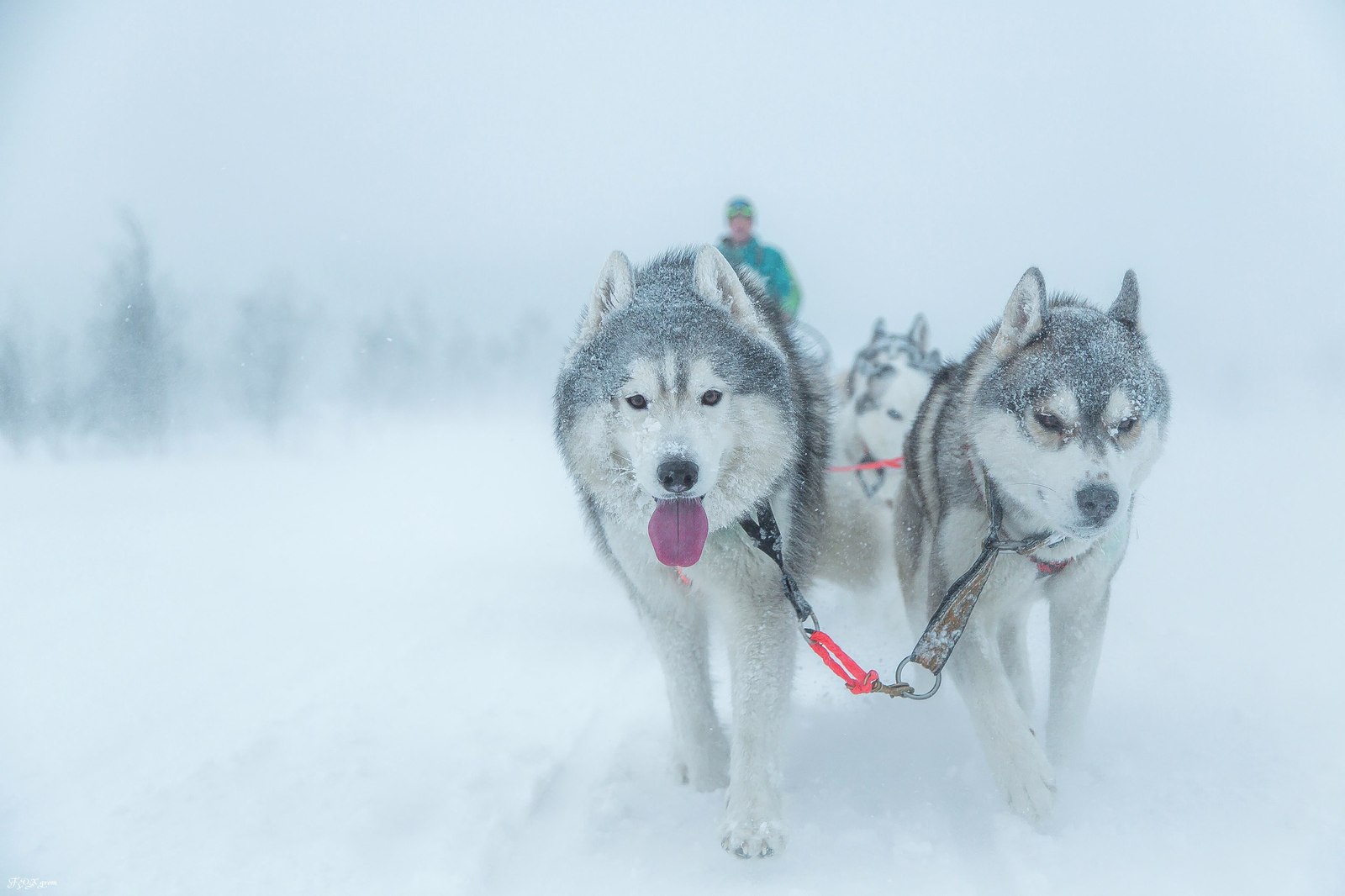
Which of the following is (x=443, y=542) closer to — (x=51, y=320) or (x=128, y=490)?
(x=128, y=490)

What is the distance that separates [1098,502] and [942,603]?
0.52 m

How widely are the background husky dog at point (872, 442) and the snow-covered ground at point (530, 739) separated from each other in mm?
357

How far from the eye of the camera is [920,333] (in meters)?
5.16

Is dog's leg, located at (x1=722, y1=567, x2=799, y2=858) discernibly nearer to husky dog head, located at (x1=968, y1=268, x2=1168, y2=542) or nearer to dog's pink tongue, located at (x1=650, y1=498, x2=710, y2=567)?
dog's pink tongue, located at (x1=650, y1=498, x2=710, y2=567)

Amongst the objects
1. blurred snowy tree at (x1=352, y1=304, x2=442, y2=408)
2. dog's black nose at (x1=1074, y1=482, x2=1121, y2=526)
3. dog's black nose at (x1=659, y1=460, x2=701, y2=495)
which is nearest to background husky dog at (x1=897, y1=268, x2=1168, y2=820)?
dog's black nose at (x1=1074, y1=482, x2=1121, y2=526)

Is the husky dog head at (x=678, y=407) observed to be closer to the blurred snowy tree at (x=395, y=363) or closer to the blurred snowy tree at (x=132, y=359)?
the blurred snowy tree at (x=132, y=359)

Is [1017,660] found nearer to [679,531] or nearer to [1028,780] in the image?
[1028,780]

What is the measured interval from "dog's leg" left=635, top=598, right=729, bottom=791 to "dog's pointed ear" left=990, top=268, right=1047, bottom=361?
1.22 meters

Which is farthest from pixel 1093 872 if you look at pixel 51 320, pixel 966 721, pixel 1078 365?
pixel 51 320

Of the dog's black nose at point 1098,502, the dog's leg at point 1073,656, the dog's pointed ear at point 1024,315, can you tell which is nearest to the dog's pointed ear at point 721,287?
the dog's pointed ear at point 1024,315

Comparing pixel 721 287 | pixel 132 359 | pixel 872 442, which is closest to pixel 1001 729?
pixel 721 287

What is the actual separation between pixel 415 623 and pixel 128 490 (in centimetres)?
394

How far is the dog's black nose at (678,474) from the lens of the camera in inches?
74.5

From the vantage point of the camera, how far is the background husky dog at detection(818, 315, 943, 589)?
3.56 meters
